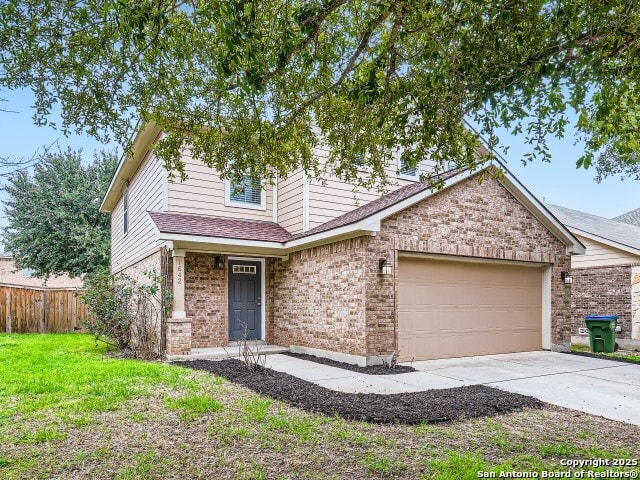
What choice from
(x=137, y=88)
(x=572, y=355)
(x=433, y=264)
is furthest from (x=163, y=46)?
(x=572, y=355)

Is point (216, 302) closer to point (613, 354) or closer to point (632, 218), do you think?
point (613, 354)

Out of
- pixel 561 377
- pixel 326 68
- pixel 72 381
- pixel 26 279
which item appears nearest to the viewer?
pixel 326 68

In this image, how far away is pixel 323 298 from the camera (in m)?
10.4

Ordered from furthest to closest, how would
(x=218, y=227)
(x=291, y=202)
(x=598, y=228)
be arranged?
(x=598, y=228) → (x=291, y=202) → (x=218, y=227)

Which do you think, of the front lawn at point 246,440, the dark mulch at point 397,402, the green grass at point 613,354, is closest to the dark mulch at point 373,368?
the dark mulch at point 397,402

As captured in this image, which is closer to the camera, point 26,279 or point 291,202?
point 291,202

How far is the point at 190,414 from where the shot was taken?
551 cm

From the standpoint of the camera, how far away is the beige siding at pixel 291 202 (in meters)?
11.9

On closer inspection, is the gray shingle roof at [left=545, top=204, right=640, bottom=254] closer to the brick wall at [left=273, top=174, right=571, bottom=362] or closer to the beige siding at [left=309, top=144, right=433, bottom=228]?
the brick wall at [left=273, top=174, right=571, bottom=362]

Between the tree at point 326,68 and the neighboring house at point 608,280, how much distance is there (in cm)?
814

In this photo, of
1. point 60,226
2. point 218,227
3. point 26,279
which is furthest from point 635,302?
point 26,279

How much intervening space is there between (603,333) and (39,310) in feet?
63.2

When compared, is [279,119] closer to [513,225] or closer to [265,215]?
[265,215]

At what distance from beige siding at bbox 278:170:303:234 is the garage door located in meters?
3.22
